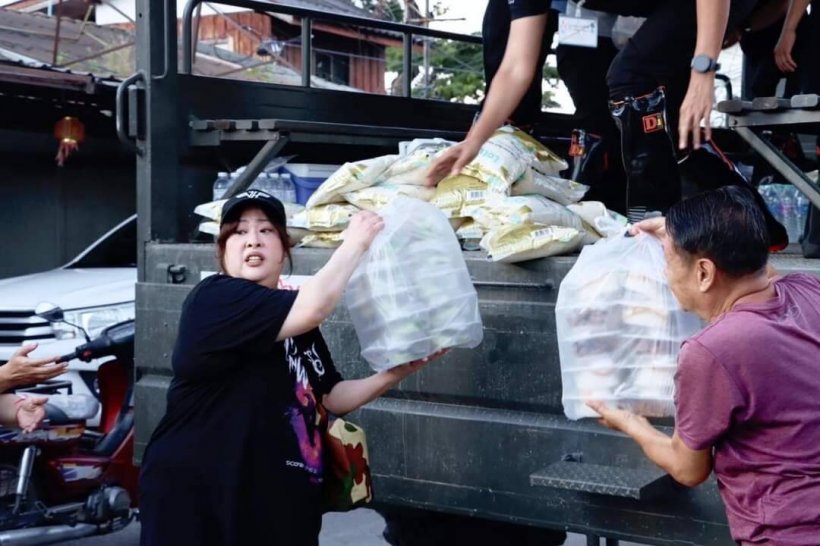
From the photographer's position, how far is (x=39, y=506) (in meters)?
4.79

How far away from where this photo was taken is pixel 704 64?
2.91m

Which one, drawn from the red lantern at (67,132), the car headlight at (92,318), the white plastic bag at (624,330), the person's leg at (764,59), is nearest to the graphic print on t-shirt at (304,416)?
the white plastic bag at (624,330)

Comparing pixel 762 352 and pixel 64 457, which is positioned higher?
pixel 762 352

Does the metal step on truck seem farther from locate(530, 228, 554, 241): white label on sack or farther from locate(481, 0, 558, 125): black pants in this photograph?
locate(481, 0, 558, 125): black pants

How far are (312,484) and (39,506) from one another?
2.35 metres

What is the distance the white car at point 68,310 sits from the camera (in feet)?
18.9

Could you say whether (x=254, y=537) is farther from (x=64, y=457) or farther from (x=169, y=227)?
(x=64, y=457)

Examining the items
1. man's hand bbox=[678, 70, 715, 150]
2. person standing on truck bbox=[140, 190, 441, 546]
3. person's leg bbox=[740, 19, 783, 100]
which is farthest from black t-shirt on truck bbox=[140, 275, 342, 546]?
person's leg bbox=[740, 19, 783, 100]

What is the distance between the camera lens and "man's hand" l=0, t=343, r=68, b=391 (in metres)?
3.42

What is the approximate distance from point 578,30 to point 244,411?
167cm

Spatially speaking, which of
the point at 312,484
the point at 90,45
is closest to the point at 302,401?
the point at 312,484

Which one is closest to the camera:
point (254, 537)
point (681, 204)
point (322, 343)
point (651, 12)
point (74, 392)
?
point (681, 204)

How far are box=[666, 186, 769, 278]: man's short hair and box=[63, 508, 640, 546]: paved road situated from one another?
3701mm

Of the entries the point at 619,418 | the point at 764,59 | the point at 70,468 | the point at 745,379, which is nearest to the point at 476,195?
the point at 619,418
